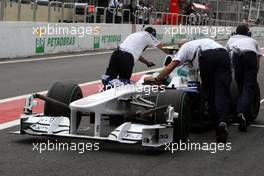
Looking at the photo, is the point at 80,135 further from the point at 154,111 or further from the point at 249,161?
the point at 249,161

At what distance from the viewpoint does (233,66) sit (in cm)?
928

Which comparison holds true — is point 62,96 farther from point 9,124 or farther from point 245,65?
point 245,65

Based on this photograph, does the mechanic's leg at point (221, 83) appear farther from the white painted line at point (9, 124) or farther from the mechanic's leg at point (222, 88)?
the white painted line at point (9, 124)

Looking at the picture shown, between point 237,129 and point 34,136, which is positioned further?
point 237,129

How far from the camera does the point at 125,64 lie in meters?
9.24

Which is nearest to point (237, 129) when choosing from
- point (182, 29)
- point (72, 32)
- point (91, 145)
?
point (91, 145)

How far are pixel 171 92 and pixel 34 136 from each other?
6.19ft

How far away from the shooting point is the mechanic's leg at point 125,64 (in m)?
9.25
